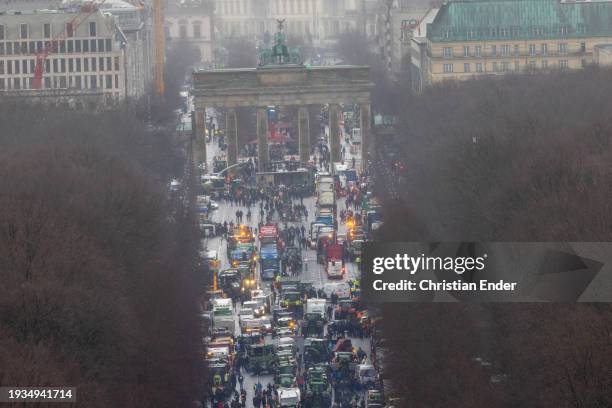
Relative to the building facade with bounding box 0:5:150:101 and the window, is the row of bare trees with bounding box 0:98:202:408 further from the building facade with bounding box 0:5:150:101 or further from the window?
the window

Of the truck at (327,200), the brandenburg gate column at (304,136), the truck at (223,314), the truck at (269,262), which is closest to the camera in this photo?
the truck at (223,314)

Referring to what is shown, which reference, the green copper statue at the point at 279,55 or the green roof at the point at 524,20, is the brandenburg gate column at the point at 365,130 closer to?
the green copper statue at the point at 279,55

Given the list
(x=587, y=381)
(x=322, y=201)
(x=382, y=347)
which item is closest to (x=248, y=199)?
(x=322, y=201)

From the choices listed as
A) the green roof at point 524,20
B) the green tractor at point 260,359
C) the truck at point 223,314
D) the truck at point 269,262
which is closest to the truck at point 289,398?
the green tractor at point 260,359

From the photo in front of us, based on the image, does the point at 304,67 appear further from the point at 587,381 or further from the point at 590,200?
the point at 587,381

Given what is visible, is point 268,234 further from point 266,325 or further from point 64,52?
point 64,52

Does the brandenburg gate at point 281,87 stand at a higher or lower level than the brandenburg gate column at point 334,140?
higher

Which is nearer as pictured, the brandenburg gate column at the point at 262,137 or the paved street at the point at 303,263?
the paved street at the point at 303,263
